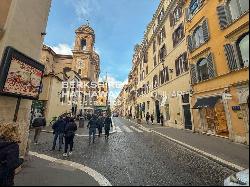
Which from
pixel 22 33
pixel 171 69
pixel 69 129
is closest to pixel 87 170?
pixel 69 129

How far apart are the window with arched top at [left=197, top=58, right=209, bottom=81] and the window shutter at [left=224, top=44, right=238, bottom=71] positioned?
2507 millimetres

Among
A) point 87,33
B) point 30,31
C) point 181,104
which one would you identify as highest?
point 87,33

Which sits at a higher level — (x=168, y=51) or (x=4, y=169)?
(x=168, y=51)

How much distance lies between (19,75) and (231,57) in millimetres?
11239

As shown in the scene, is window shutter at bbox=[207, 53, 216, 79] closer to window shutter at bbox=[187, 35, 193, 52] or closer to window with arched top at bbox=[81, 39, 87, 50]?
window shutter at bbox=[187, 35, 193, 52]

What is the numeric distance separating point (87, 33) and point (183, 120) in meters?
43.6

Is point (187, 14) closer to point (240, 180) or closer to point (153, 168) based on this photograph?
point (153, 168)

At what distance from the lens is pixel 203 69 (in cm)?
1412

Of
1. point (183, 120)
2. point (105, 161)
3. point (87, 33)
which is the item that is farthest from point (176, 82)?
point (87, 33)

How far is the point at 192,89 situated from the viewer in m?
15.5

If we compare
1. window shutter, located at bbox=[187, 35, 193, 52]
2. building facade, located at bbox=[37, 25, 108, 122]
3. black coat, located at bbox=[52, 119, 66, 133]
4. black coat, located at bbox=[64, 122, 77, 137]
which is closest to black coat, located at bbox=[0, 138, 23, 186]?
black coat, located at bbox=[64, 122, 77, 137]

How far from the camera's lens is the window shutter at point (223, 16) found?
11188mm

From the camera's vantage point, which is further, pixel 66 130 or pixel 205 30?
pixel 205 30

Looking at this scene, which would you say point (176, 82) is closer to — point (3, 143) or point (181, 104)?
point (181, 104)
